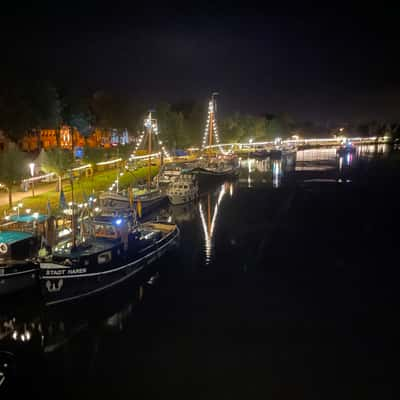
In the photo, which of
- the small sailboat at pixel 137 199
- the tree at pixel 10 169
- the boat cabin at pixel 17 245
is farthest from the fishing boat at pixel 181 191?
the boat cabin at pixel 17 245

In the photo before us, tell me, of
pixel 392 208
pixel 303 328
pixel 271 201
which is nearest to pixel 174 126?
pixel 271 201

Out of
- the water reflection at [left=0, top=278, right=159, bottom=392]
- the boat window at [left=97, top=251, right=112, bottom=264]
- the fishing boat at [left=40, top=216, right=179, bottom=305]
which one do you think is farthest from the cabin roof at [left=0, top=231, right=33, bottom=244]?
the boat window at [left=97, top=251, right=112, bottom=264]

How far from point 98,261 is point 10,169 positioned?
615 inches

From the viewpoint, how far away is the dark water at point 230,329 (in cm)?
1428

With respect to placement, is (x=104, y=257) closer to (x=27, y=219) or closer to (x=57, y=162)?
(x=27, y=219)

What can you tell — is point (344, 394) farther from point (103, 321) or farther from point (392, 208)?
point (392, 208)

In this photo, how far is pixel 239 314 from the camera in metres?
19.0

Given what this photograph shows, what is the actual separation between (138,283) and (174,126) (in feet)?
193

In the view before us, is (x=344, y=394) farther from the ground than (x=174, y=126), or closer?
closer

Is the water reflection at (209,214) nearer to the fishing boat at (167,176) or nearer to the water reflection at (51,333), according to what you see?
the fishing boat at (167,176)

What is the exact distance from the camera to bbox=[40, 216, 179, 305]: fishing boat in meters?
18.8

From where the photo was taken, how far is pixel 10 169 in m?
31.2

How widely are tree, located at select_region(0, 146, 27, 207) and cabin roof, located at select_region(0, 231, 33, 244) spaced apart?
10.7 m

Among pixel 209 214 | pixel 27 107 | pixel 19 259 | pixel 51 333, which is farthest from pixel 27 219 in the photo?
pixel 27 107
